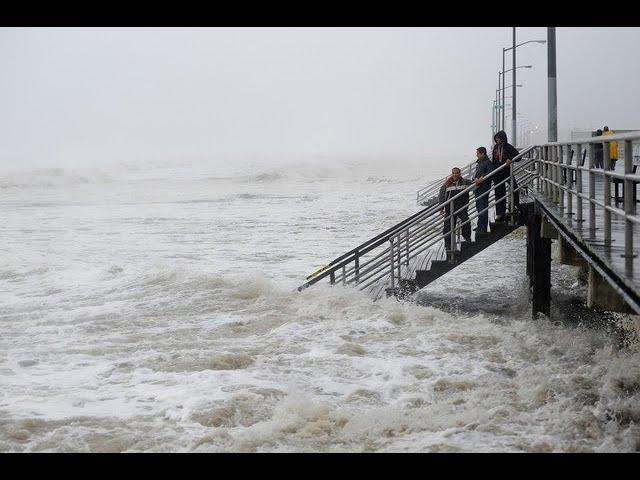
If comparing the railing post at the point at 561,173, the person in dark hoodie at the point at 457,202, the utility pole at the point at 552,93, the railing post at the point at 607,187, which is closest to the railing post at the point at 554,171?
the railing post at the point at 561,173

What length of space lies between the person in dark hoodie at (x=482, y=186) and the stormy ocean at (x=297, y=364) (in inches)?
62.1

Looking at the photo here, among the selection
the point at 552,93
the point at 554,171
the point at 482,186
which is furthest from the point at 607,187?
the point at 552,93

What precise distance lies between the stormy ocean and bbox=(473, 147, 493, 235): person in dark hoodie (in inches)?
62.1

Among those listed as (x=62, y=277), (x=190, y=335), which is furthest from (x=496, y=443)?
(x=62, y=277)

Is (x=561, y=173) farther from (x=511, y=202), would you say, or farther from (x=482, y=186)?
(x=482, y=186)

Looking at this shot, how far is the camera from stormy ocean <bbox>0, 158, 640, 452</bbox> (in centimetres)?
838

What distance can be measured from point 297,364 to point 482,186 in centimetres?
540

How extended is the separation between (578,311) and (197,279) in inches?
322

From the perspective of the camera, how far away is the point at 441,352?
38.6 feet

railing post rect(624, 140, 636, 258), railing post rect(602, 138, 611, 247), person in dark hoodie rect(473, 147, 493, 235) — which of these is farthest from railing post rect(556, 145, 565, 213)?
railing post rect(624, 140, 636, 258)

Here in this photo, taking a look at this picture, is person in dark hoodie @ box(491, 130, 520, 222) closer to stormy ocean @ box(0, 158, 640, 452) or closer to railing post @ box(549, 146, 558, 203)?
railing post @ box(549, 146, 558, 203)

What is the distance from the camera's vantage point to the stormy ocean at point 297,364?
8383 millimetres

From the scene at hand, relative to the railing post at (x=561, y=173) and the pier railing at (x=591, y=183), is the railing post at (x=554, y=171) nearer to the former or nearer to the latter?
the pier railing at (x=591, y=183)
